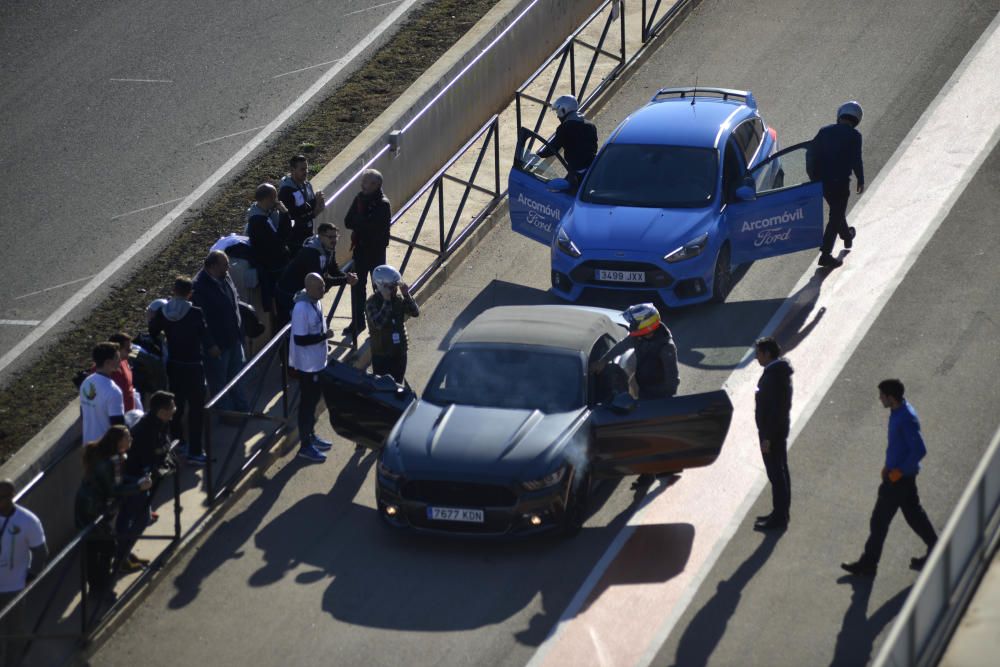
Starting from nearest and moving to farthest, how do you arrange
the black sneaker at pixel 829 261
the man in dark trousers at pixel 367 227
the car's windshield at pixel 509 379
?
1. the car's windshield at pixel 509 379
2. the man in dark trousers at pixel 367 227
3. the black sneaker at pixel 829 261

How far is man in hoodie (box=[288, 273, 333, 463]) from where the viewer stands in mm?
15164

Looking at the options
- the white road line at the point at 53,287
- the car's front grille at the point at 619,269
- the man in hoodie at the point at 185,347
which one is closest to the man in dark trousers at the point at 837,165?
the car's front grille at the point at 619,269

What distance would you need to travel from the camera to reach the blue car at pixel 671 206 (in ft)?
57.4

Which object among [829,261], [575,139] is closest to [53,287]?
[575,139]

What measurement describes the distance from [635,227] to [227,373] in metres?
4.99

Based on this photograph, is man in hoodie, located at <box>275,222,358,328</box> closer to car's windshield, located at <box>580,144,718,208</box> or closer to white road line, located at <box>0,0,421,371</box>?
car's windshield, located at <box>580,144,718,208</box>

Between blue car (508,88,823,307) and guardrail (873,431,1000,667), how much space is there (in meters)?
5.79

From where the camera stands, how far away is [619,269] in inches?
688

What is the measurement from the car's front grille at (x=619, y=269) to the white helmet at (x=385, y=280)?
292 cm

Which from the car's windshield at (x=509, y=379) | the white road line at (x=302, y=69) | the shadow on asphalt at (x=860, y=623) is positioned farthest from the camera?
the white road line at (x=302, y=69)

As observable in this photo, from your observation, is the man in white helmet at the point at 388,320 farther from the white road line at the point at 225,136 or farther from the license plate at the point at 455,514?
the white road line at the point at 225,136

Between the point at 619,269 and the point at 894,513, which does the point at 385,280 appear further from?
the point at 894,513

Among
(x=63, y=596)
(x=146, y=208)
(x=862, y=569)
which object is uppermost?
(x=862, y=569)

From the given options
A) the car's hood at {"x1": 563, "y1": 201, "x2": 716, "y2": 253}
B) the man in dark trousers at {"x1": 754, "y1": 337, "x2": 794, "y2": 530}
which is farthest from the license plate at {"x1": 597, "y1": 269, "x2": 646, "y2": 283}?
the man in dark trousers at {"x1": 754, "y1": 337, "x2": 794, "y2": 530}
